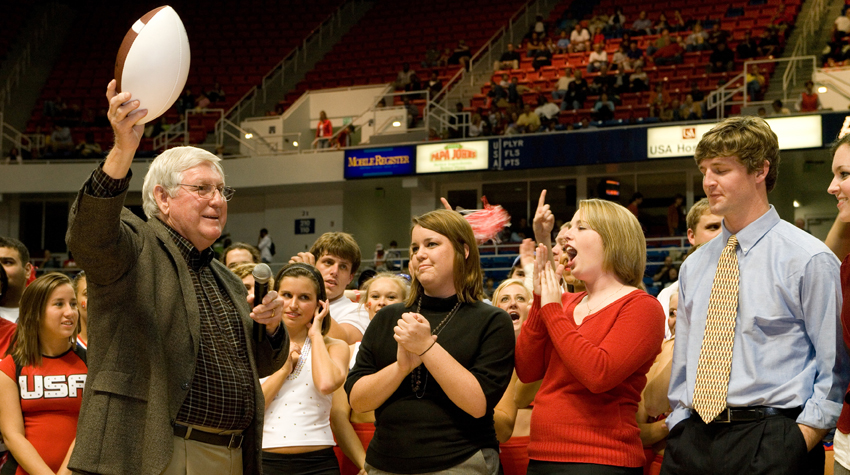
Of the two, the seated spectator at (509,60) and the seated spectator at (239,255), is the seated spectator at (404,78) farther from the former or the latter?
the seated spectator at (239,255)

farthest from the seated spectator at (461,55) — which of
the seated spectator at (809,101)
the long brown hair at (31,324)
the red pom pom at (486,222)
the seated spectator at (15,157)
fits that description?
the long brown hair at (31,324)

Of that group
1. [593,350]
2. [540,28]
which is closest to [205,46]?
[540,28]

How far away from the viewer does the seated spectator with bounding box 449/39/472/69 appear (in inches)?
759

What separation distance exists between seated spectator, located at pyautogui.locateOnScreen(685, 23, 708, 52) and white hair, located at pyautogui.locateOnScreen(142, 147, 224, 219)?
1570 cm

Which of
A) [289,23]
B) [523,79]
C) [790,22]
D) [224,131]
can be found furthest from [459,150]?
[289,23]

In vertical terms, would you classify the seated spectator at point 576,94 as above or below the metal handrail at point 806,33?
below

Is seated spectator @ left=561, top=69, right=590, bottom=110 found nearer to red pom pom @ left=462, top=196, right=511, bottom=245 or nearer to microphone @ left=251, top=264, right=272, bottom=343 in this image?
red pom pom @ left=462, top=196, right=511, bottom=245

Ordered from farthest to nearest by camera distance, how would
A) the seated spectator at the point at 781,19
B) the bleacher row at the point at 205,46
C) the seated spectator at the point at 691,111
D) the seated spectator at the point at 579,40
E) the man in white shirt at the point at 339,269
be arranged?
the bleacher row at the point at 205,46 < the seated spectator at the point at 579,40 < the seated spectator at the point at 781,19 < the seated spectator at the point at 691,111 < the man in white shirt at the point at 339,269

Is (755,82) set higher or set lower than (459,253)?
higher

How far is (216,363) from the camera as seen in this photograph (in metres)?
2.59

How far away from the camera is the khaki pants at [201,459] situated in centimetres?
244

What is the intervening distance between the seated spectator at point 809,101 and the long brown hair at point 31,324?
12937 mm

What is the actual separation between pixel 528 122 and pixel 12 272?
1214 cm

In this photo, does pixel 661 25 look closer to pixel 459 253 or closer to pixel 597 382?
pixel 459 253
